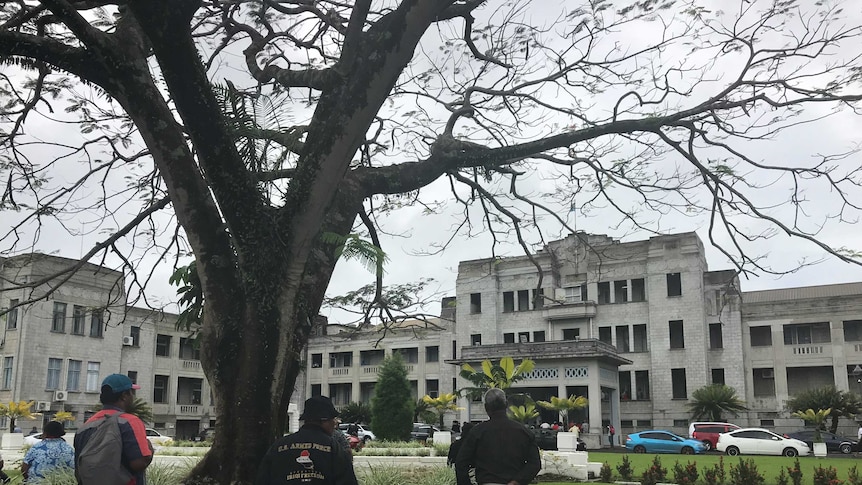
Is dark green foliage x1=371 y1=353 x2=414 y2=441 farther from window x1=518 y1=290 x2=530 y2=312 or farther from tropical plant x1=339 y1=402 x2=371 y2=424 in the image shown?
tropical plant x1=339 y1=402 x2=371 y2=424

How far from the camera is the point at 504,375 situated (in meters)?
27.1

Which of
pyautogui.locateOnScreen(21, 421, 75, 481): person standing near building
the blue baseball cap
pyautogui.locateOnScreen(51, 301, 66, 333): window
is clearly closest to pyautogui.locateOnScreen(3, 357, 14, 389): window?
pyautogui.locateOnScreen(51, 301, 66, 333): window

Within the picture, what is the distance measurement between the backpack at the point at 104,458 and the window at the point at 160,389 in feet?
183

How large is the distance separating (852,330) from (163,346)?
149 ft

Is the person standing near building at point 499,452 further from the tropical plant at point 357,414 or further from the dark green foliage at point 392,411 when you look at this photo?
the tropical plant at point 357,414

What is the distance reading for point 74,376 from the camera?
49188 millimetres

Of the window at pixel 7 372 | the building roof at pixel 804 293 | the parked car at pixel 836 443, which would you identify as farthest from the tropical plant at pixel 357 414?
the parked car at pixel 836 443

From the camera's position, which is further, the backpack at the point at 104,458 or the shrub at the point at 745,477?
the shrub at the point at 745,477

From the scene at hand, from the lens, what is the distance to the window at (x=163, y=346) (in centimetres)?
5797

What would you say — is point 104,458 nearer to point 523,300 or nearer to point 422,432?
point 422,432

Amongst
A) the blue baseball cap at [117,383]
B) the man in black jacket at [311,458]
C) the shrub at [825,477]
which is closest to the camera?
the man in black jacket at [311,458]

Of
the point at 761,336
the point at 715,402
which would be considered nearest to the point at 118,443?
the point at 715,402

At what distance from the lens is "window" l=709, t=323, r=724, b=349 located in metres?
50.5

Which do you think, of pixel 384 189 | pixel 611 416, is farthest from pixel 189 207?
pixel 611 416
